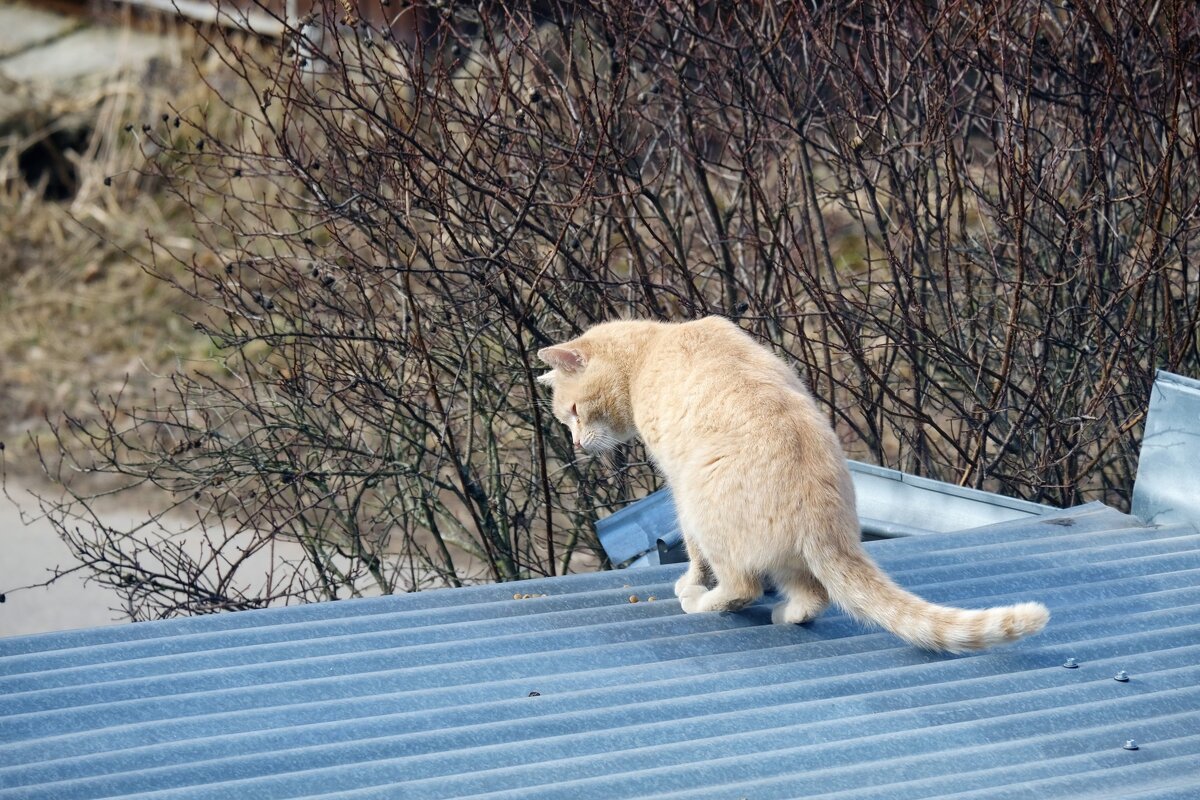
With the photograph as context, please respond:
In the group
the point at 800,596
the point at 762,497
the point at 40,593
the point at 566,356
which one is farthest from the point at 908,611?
the point at 40,593

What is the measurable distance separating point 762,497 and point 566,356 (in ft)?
3.86

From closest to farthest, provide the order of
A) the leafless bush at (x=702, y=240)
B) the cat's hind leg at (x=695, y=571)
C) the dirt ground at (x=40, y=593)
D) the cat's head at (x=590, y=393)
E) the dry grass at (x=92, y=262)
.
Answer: the cat's hind leg at (x=695, y=571), the cat's head at (x=590, y=393), the leafless bush at (x=702, y=240), the dirt ground at (x=40, y=593), the dry grass at (x=92, y=262)

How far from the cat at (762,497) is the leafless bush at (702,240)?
143 cm

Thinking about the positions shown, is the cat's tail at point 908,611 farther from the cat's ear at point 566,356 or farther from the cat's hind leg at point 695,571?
the cat's ear at point 566,356

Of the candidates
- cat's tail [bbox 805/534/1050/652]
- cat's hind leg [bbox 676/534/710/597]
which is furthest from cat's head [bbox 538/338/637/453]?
cat's tail [bbox 805/534/1050/652]

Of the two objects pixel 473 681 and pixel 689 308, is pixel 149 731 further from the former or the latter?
pixel 689 308

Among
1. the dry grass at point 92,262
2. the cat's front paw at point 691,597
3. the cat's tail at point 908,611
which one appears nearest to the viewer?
the cat's tail at point 908,611

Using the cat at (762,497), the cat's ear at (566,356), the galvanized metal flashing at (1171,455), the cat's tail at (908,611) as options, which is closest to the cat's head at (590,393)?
the cat's ear at (566,356)

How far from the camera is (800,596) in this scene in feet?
11.8

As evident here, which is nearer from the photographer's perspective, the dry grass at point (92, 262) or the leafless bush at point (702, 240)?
the leafless bush at point (702, 240)

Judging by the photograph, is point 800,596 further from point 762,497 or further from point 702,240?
point 702,240

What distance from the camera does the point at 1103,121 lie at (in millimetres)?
5621

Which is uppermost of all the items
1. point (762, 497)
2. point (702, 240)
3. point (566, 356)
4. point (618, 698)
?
point (702, 240)

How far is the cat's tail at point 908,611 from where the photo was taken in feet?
10.2
